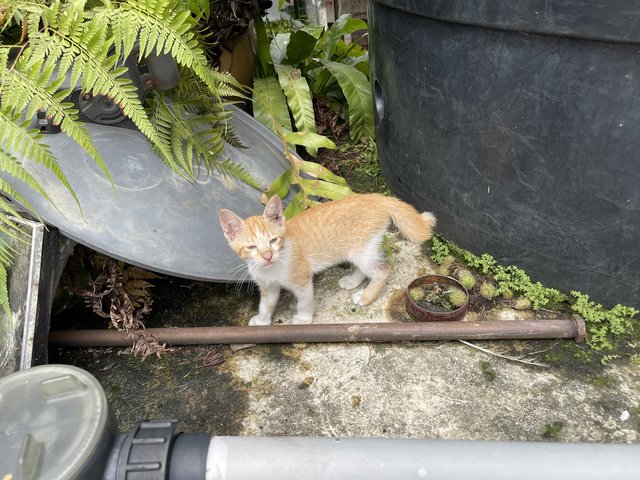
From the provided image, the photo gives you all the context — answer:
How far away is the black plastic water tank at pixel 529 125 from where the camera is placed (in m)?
1.55

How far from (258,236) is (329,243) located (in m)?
0.36

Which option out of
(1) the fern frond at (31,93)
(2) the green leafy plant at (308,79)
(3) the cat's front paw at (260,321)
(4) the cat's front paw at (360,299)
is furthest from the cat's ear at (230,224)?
(2) the green leafy plant at (308,79)

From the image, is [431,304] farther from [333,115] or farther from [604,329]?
[333,115]

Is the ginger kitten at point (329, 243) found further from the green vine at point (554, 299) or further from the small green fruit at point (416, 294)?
the green vine at point (554, 299)

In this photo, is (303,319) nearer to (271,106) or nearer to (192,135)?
(192,135)

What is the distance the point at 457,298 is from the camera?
6.95ft

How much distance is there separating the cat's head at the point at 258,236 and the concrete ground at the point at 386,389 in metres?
0.42

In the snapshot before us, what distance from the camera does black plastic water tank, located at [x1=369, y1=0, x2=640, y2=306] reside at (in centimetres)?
155

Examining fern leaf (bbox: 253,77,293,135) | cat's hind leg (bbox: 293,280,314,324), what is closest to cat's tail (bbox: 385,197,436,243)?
cat's hind leg (bbox: 293,280,314,324)

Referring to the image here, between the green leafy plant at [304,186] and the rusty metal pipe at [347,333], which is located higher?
the green leafy plant at [304,186]

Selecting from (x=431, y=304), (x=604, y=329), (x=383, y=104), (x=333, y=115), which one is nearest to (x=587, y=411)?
(x=604, y=329)

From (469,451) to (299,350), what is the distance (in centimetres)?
139

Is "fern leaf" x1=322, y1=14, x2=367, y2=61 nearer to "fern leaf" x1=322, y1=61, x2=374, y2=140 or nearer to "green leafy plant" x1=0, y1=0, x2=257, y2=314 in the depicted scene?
"fern leaf" x1=322, y1=61, x2=374, y2=140

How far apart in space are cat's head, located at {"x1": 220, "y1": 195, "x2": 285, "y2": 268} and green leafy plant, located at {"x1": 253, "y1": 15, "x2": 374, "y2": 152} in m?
1.02
